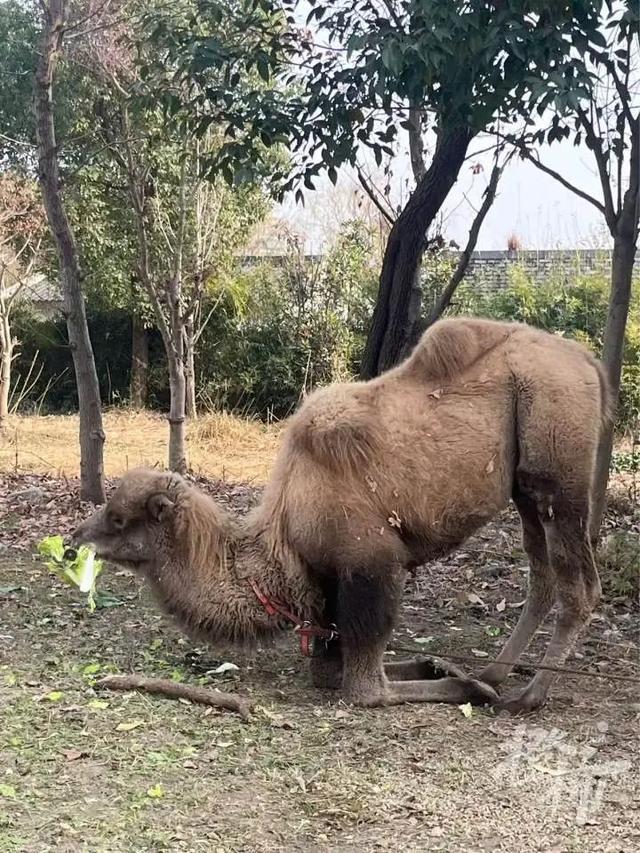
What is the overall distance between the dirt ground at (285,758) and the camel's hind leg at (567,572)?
231mm

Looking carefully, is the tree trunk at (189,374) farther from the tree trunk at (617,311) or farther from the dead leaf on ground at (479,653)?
the dead leaf on ground at (479,653)

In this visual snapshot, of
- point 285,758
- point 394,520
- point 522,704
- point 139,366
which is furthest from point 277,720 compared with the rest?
point 139,366

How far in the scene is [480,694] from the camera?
15.9 feet

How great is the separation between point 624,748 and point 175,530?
2.36 meters

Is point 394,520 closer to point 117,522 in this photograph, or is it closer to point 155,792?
Result: point 117,522

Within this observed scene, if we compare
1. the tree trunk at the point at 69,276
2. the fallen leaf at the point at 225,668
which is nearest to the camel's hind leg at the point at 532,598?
the fallen leaf at the point at 225,668

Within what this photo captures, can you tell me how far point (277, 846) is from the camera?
3.19 meters

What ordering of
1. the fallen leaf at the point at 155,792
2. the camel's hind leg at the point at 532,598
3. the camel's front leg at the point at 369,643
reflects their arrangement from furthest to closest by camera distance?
the camel's hind leg at the point at 532,598, the camel's front leg at the point at 369,643, the fallen leaf at the point at 155,792

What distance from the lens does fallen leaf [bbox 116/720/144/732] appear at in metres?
4.10

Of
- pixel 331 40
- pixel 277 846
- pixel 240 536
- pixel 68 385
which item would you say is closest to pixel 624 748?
pixel 277 846

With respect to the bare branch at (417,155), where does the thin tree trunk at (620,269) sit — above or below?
below

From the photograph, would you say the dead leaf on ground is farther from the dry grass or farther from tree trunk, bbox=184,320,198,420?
tree trunk, bbox=184,320,198,420

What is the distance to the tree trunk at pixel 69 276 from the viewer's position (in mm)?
8555

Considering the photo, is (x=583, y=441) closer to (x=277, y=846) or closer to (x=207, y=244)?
(x=277, y=846)
